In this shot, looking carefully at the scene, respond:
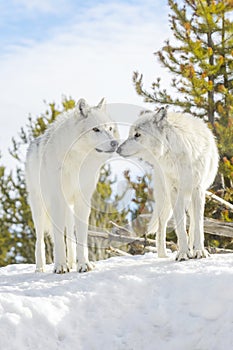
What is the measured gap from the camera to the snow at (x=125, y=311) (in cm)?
546

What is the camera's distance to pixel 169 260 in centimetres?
722

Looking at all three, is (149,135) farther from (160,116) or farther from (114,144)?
(114,144)

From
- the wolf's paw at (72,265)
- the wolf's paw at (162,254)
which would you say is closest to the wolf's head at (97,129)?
the wolf's paw at (72,265)

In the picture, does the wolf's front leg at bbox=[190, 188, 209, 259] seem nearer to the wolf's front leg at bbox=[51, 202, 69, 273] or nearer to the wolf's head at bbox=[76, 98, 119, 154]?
the wolf's head at bbox=[76, 98, 119, 154]

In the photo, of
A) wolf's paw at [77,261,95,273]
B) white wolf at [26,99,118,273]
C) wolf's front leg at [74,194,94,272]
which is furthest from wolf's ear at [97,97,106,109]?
wolf's paw at [77,261,95,273]

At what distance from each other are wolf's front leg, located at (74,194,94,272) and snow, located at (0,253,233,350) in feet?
1.29

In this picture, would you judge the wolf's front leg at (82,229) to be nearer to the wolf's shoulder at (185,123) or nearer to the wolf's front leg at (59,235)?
the wolf's front leg at (59,235)

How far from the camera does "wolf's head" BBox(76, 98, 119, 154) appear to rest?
683cm

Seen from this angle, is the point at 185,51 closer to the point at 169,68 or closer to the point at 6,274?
the point at 169,68

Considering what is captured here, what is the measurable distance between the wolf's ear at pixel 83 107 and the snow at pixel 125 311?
1.75 meters

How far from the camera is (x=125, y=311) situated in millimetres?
5902

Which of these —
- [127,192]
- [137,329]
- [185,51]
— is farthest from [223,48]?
[137,329]

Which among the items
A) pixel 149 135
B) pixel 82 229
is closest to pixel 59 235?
pixel 82 229

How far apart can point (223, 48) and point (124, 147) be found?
470 inches
